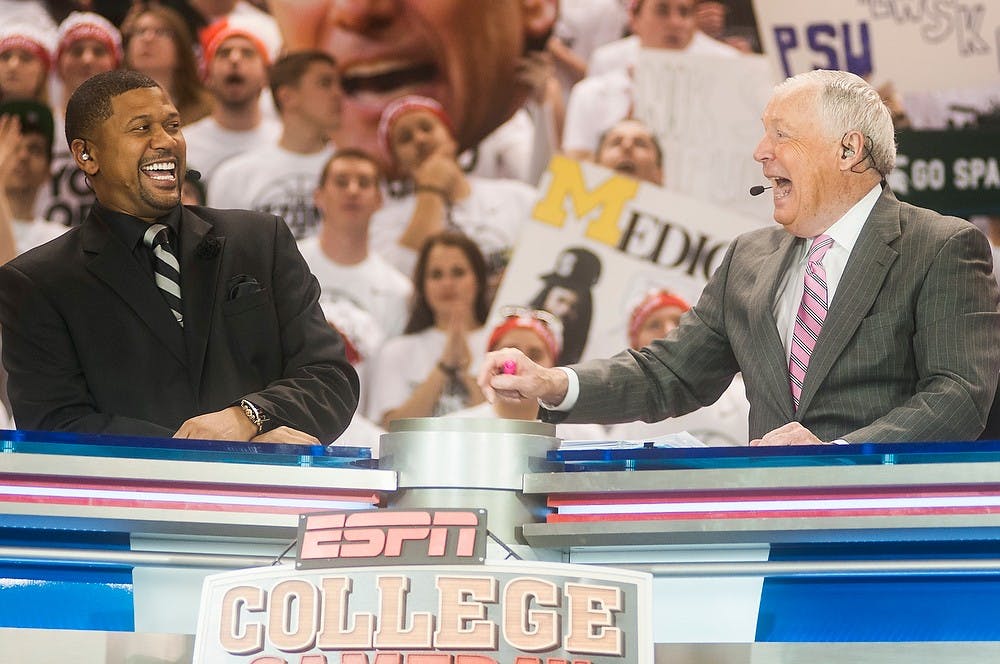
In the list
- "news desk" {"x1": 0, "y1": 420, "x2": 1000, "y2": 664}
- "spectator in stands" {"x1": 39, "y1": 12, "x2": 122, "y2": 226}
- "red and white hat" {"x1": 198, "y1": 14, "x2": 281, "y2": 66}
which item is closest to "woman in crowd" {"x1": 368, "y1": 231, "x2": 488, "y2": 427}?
"red and white hat" {"x1": 198, "y1": 14, "x2": 281, "y2": 66}

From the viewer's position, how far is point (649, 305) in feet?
16.8

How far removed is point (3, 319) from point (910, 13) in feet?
12.9

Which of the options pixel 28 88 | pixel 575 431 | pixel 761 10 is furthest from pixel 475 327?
pixel 28 88

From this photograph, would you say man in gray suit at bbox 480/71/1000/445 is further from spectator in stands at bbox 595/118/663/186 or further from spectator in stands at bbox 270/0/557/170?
spectator in stands at bbox 270/0/557/170

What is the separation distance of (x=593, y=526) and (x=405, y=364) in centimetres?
348

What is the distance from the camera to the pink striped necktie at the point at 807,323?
2203 mm

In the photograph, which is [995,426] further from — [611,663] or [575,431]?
[575,431]

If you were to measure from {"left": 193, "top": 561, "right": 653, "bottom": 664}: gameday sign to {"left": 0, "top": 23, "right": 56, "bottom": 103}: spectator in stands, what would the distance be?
4357 mm

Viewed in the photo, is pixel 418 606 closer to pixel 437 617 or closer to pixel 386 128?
pixel 437 617

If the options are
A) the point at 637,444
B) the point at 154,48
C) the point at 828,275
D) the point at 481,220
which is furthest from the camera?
the point at 154,48

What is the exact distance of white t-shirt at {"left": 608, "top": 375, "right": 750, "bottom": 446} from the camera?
5.01 m

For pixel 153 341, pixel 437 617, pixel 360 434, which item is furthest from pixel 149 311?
pixel 360 434

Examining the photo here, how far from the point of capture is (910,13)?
5.12 meters

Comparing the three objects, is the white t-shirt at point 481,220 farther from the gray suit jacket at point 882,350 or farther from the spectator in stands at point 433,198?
the gray suit jacket at point 882,350
